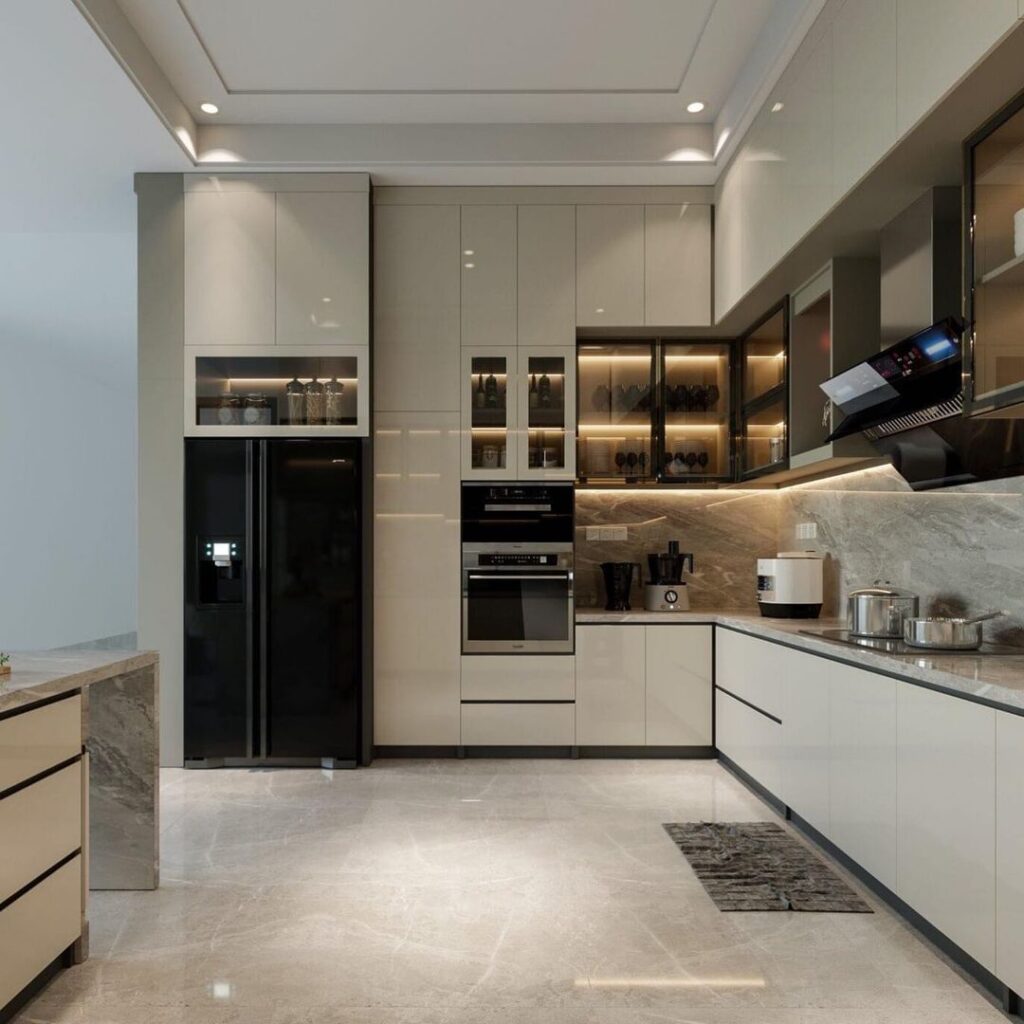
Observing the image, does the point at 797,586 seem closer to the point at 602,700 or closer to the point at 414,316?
the point at 602,700

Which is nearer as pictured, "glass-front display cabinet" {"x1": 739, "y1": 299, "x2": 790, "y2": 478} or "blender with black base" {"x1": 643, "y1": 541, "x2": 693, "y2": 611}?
"glass-front display cabinet" {"x1": 739, "y1": 299, "x2": 790, "y2": 478}

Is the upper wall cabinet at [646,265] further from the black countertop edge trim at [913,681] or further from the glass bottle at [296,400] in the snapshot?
the black countertop edge trim at [913,681]

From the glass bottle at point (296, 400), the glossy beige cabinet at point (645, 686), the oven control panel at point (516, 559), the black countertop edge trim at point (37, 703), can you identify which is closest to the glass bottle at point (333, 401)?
the glass bottle at point (296, 400)

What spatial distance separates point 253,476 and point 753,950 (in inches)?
129

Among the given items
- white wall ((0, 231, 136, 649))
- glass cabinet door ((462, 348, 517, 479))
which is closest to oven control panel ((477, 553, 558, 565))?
glass cabinet door ((462, 348, 517, 479))

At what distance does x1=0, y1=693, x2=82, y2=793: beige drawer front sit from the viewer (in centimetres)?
219

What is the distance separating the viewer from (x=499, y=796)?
432 cm

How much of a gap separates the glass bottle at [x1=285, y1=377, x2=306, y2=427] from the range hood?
8.57 ft

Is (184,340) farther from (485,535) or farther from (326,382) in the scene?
(485,535)

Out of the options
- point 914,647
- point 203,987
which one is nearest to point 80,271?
point 203,987

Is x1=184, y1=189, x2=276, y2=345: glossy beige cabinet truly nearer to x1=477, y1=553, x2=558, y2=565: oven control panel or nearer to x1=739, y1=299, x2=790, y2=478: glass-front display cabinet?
x1=477, y1=553, x2=558, y2=565: oven control panel

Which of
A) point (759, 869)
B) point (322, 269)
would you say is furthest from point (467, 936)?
point (322, 269)

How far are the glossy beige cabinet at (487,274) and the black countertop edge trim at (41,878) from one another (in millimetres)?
3254

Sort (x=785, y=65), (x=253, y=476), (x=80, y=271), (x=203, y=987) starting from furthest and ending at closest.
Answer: (x=80, y=271)
(x=253, y=476)
(x=785, y=65)
(x=203, y=987)
